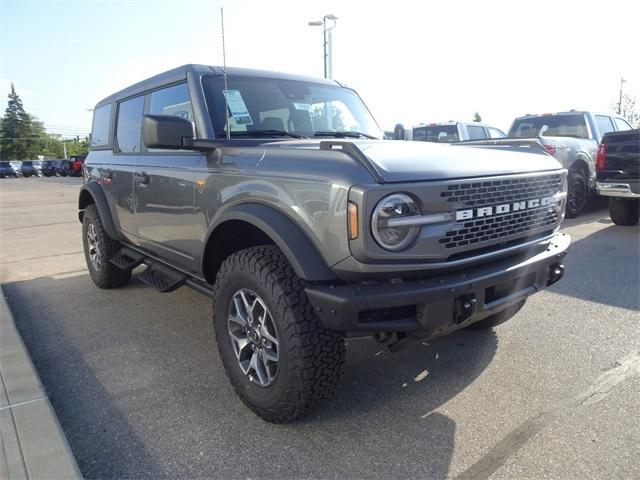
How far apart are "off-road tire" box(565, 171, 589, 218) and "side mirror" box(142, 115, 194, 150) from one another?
8.25m

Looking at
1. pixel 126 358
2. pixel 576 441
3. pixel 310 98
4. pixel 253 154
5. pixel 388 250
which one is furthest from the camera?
pixel 310 98

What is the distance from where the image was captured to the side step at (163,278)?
143 inches

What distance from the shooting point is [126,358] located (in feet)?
11.6

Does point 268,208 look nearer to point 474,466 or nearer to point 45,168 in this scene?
point 474,466

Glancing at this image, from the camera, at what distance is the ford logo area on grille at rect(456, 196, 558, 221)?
237 cm

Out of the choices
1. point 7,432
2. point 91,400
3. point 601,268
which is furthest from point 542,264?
point 601,268

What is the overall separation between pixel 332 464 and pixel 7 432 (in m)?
1.65

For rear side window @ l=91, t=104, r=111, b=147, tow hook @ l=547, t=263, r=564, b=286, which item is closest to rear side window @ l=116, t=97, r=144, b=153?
→ rear side window @ l=91, t=104, r=111, b=147

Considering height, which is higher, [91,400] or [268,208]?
[268,208]

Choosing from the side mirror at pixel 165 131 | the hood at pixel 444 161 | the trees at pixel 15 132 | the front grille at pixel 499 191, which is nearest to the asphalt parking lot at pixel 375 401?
the front grille at pixel 499 191

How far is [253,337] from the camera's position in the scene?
2705 mm

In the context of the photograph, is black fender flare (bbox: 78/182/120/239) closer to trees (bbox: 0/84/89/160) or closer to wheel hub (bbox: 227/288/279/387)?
wheel hub (bbox: 227/288/279/387)

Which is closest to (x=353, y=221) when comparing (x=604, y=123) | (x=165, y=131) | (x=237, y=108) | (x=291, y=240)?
(x=291, y=240)

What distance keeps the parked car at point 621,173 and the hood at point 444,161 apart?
5.28 metres
